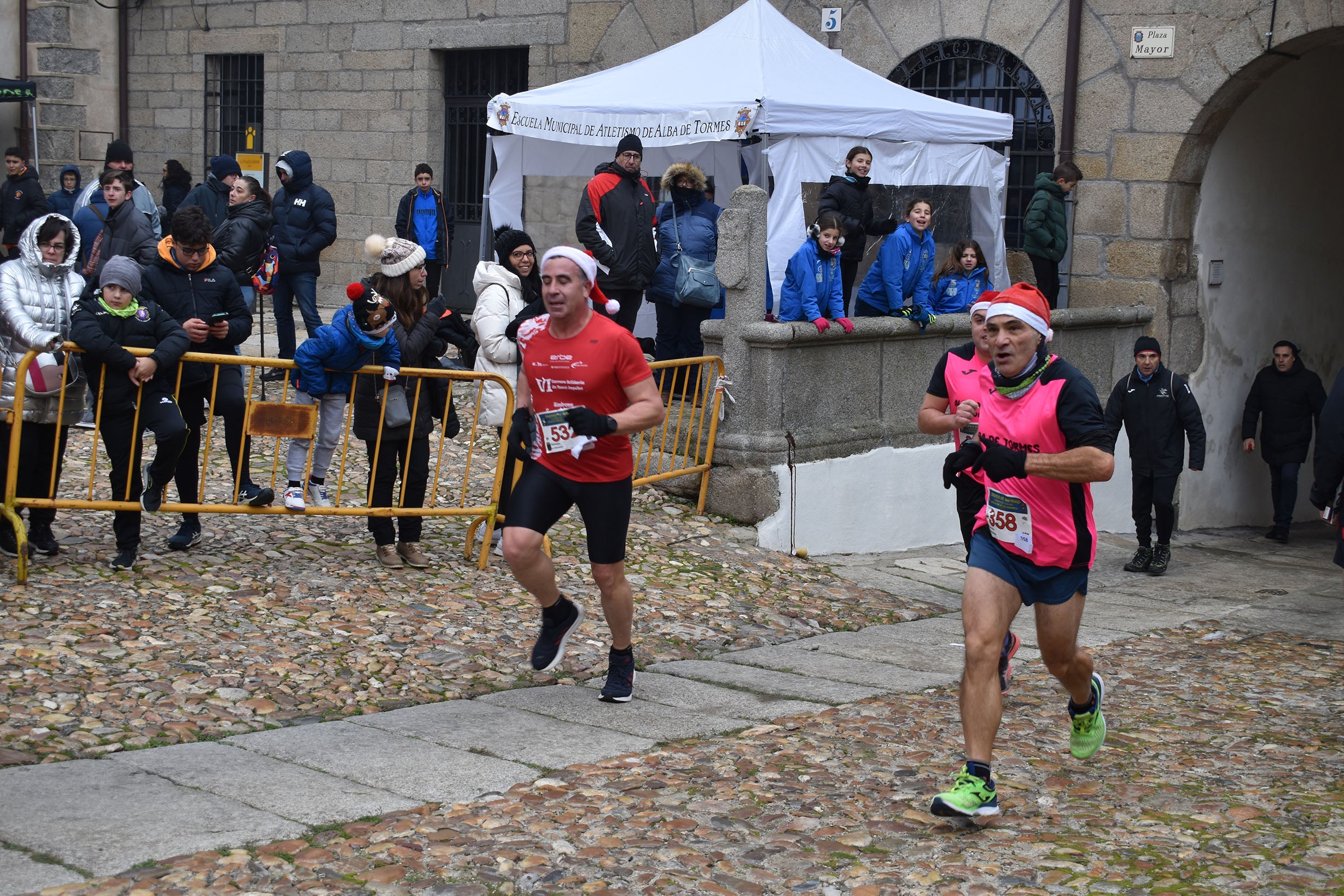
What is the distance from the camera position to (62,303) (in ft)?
24.5

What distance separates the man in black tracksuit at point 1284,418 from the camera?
14.3m

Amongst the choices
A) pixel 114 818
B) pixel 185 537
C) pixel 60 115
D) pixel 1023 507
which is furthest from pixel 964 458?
pixel 60 115

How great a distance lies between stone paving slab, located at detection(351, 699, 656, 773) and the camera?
5.57 metres

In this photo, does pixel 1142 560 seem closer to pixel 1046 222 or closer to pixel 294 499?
pixel 1046 222

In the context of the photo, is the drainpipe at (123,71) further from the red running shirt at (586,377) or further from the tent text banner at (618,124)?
the red running shirt at (586,377)

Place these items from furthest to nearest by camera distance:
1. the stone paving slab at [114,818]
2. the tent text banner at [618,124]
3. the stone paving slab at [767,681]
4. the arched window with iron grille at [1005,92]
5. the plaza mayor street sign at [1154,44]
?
the arched window with iron grille at [1005,92], the plaza mayor street sign at [1154,44], the tent text banner at [618,124], the stone paving slab at [767,681], the stone paving slab at [114,818]

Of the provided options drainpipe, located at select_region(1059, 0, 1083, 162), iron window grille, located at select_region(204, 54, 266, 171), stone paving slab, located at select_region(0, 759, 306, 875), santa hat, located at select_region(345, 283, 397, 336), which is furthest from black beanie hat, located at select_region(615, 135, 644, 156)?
iron window grille, located at select_region(204, 54, 266, 171)

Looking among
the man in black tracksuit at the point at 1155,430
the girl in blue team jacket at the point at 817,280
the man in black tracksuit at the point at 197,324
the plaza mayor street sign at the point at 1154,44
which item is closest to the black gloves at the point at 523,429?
the man in black tracksuit at the point at 197,324

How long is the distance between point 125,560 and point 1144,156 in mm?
10244

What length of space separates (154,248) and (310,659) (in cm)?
303

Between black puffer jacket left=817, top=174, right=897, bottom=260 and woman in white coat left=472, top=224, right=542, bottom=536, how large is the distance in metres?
2.96

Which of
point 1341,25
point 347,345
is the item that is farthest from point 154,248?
point 1341,25

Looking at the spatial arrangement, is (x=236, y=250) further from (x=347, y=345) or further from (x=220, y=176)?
(x=347, y=345)

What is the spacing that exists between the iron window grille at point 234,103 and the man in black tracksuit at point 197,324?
13197 millimetres
